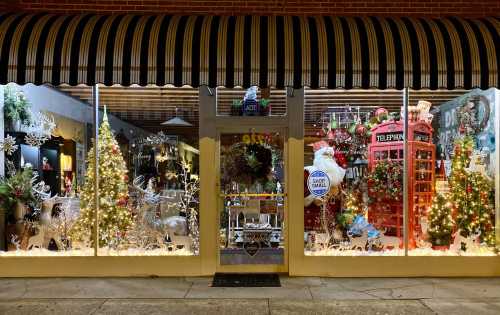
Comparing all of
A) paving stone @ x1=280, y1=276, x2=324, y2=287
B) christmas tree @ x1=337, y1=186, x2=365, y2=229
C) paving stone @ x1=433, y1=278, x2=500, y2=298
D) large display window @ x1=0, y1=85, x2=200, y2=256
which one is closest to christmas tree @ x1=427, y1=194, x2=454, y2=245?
paving stone @ x1=433, y1=278, x2=500, y2=298

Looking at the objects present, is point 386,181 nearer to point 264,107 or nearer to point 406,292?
point 406,292

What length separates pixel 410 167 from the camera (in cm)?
771

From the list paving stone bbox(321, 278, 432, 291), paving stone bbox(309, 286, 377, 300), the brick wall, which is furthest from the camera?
the brick wall

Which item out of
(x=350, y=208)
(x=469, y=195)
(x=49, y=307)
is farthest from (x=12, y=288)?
(x=469, y=195)

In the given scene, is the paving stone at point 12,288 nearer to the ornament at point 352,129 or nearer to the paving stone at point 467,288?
the ornament at point 352,129

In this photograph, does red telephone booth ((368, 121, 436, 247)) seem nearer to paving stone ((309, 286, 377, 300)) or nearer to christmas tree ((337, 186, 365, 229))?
christmas tree ((337, 186, 365, 229))

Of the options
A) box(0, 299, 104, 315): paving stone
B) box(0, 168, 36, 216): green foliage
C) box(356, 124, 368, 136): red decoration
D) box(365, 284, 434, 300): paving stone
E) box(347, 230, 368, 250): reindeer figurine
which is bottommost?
box(0, 299, 104, 315): paving stone

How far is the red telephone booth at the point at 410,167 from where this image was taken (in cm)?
771

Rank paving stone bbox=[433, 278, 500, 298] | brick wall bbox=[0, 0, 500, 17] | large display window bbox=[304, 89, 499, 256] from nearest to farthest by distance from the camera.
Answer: paving stone bbox=[433, 278, 500, 298] → large display window bbox=[304, 89, 499, 256] → brick wall bbox=[0, 0, 500, 17]

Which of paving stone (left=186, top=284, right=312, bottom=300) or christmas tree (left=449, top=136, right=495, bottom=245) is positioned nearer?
paving stone (left=186, top=284, right=312, bottom=300)

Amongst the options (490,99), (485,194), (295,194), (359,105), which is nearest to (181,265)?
(295,194)

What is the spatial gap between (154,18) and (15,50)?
6.64 ft

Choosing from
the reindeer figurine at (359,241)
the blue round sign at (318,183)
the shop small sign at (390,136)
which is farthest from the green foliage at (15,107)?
the shop small sign at (390,136)

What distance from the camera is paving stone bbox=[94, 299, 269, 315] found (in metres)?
5.99
